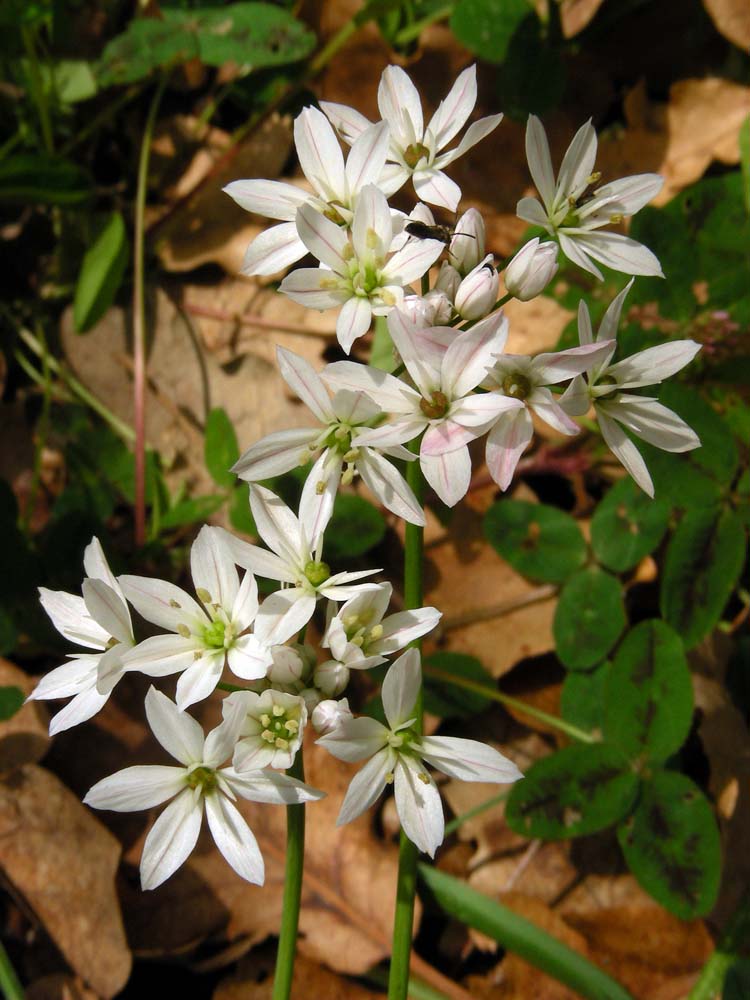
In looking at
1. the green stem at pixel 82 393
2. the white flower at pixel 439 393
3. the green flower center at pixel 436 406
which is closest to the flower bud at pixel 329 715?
the white flower at pixel 439 393

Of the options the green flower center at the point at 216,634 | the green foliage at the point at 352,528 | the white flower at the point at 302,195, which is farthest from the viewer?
the green foliage at the point at 352,528

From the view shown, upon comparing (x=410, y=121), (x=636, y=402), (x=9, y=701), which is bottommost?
(x=9, y=701)

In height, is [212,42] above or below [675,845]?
above

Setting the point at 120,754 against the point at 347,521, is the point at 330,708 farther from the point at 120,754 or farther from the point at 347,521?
the point at 120,754

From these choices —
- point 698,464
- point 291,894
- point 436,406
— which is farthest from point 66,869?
point 698,464

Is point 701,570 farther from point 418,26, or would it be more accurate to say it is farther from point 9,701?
point 418,26

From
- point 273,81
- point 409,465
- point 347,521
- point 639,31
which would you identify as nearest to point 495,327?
point 409,465

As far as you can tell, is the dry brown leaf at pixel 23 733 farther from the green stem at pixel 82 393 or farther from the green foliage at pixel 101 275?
the green foliage at pixel 101 275
